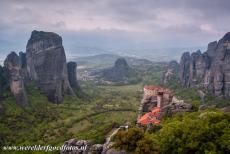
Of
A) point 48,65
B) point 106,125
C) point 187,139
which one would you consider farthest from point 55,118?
point 187,139

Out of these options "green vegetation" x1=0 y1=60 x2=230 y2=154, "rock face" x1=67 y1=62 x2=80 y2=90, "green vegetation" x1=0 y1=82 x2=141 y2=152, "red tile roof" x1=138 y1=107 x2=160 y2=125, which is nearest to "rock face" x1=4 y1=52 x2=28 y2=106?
"green vegetation" x1=0 y1=82 x2=141 y2=152

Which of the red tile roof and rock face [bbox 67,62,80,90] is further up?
rock face [bbox 67,62,80,90]

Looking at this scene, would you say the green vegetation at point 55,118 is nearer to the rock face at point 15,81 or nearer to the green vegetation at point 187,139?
the rock face at point 15,81

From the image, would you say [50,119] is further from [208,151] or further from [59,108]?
[208,151]

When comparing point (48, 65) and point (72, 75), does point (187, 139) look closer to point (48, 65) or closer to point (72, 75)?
point (48, 65)

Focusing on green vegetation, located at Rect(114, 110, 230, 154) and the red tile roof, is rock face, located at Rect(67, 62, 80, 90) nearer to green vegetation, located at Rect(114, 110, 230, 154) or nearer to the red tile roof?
the red tile roof

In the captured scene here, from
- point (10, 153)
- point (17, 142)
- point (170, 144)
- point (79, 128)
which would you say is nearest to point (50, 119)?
point (79, 128)

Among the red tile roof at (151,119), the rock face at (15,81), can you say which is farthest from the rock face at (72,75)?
the red tile roof at (151,119)

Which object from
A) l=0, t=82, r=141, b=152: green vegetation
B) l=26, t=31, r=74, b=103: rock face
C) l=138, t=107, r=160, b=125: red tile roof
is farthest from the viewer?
l=26, t=31, r=74, b=103: rock face
